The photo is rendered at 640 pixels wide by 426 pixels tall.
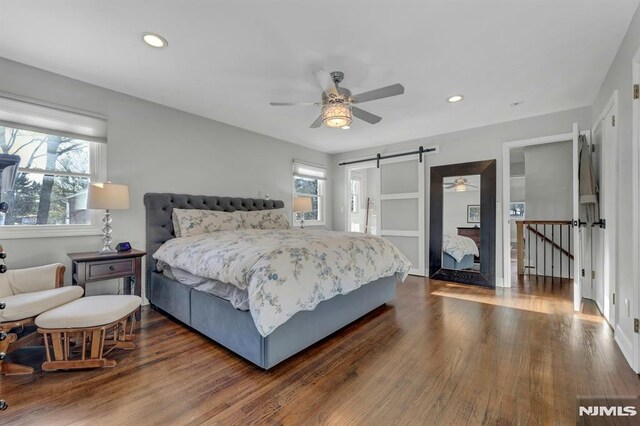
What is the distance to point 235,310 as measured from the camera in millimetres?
2092

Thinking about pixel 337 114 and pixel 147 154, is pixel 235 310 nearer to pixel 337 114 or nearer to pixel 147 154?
pixel 337 114

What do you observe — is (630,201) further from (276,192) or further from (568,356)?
(276,192)

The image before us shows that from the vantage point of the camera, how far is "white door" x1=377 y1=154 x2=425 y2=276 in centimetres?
501

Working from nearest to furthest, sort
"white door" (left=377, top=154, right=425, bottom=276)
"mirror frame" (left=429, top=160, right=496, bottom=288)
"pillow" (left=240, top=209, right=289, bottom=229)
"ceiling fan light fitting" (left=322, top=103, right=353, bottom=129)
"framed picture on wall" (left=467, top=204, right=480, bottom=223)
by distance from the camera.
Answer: "ceiling fan light fitting" (left=322, top=103, right=353, bottom=129), "pillow" (left=240, top=209, right=289, bottom=229), "mirror frame" (left=429, top=160, right=496, bottom=288), "framed picture on wall" (left=467, top=204, right=480, bottom=223), "white door" (left=377, top=154, right=425, bottom=276)

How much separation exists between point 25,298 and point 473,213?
207 inches

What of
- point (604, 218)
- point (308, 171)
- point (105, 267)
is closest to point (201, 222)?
point (105, 267)

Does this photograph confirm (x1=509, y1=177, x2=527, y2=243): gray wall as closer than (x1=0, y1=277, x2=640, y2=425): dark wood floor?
No

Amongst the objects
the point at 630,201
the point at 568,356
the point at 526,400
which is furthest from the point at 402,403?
the point at 630,201

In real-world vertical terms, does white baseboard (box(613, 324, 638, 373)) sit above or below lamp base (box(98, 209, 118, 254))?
below

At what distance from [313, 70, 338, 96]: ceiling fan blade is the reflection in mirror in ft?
9.87

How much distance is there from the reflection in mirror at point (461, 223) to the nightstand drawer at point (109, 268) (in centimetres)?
444

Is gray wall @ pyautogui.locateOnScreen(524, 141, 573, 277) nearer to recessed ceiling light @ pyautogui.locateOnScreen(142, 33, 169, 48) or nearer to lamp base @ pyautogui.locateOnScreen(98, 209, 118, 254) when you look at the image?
recessed ceiling light @ pyautogui.locateOnScreen(142, 33, 169, 48)

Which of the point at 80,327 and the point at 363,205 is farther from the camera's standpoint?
the point at 363,205

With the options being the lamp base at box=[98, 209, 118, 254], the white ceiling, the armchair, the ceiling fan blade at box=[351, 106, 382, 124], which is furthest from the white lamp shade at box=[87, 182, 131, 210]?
the ceiling fan blade at box=[351, 106, 382, 124]
